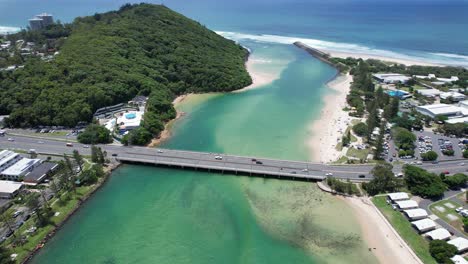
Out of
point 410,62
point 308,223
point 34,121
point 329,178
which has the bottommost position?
point 308,223

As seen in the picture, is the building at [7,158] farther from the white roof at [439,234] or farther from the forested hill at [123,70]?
the white roof at [439,234]

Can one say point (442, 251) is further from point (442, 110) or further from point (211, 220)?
point (442, 110)

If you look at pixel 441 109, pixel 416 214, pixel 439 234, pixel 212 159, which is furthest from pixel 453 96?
pixel 212 159

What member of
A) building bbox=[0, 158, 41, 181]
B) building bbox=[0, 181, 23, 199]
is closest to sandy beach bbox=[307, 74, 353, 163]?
building bbox=[0, 181, 23, 199]

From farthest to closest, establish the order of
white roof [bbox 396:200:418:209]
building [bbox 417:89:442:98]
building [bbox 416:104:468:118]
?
building [bbox 417:89:442:98]
building [bbox 416:104:468:118]
white roof [bbox 396:200:418:209]

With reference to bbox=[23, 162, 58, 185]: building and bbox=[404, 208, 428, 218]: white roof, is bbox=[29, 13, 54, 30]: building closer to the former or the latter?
bbox=[23, 162, 58, 185]: building

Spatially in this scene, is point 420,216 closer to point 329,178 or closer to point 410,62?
point 329,178

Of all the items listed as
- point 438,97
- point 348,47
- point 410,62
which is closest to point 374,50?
point 348,47
